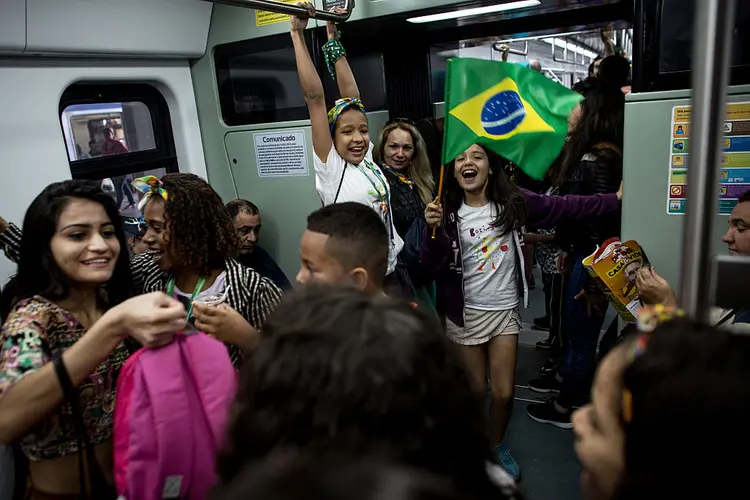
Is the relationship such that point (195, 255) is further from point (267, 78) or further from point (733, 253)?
point (733, 253)

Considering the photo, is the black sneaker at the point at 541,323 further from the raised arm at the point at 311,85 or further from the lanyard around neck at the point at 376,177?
the raised arm at the point at 311,85

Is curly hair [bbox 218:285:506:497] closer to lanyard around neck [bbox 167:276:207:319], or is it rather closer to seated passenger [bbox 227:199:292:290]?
lanyard around neck [bbox 167:276:207:319]

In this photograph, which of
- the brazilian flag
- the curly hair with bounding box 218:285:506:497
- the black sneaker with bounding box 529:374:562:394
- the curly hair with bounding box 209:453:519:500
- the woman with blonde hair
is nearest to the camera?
the curly hair with bounding box 209:453:519:500

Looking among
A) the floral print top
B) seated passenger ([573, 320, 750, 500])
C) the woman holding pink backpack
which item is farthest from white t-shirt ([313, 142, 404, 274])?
seated passenger ([573, 320, 750, 500])

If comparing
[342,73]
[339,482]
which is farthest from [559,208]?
[339,482]

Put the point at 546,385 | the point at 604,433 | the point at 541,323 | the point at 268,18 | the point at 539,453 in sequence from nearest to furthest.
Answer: the point at 604,433 → the point at 539,453 → the point at 268,18 → the point at 546,385 → the point at 541,323

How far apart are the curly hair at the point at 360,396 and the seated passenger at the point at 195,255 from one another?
0.85m

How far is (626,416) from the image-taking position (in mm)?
677

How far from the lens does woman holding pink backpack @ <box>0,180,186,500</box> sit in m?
1.16

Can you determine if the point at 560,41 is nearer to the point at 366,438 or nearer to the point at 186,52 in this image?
the point at 186,52

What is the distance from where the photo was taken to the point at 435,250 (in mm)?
2279

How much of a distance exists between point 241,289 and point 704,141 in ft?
4.21

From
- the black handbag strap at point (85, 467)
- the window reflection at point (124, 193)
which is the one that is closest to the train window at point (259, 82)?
the window reflection at point (124, 193)

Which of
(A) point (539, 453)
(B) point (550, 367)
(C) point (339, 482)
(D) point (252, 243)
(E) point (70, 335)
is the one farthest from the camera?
(B) point (550, 367)
